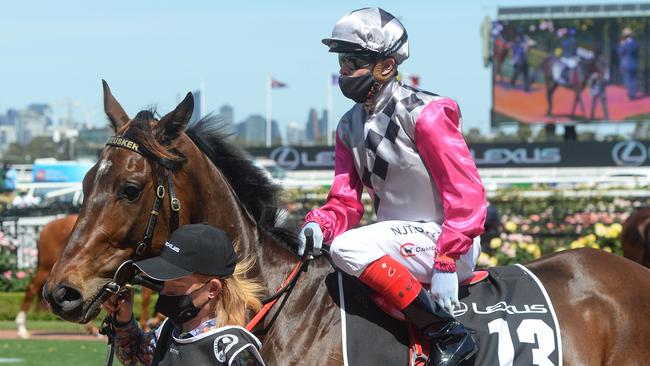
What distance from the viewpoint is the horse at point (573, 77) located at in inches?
1390

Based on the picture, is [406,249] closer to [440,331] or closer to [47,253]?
[440,331]

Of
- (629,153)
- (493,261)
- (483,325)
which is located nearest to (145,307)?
(493,261)

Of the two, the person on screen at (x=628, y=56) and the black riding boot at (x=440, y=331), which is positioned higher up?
the person on screen at (x=628, y=56)

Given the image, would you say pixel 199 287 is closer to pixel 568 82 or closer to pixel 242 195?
pixel 242 195

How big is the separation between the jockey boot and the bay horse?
0.24m

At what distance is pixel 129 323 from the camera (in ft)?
10.8

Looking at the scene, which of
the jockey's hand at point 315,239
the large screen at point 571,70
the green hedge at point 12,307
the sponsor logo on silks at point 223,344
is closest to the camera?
the sponsor logo on silks at point 223,344

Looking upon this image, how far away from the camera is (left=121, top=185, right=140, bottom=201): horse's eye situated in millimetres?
3424

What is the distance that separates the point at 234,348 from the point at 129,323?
0.67m

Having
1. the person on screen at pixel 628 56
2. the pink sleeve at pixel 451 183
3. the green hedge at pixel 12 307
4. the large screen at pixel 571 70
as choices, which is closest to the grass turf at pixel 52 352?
the green hedge at pixel 12 307

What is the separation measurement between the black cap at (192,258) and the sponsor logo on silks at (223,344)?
0.58ft

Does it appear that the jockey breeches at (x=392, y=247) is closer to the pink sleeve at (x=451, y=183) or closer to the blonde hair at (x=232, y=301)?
the pink sleeve at (x=451, y=183)

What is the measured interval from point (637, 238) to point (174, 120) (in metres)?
5.91

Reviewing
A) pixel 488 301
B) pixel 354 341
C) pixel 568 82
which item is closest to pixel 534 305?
pixel 488 301
